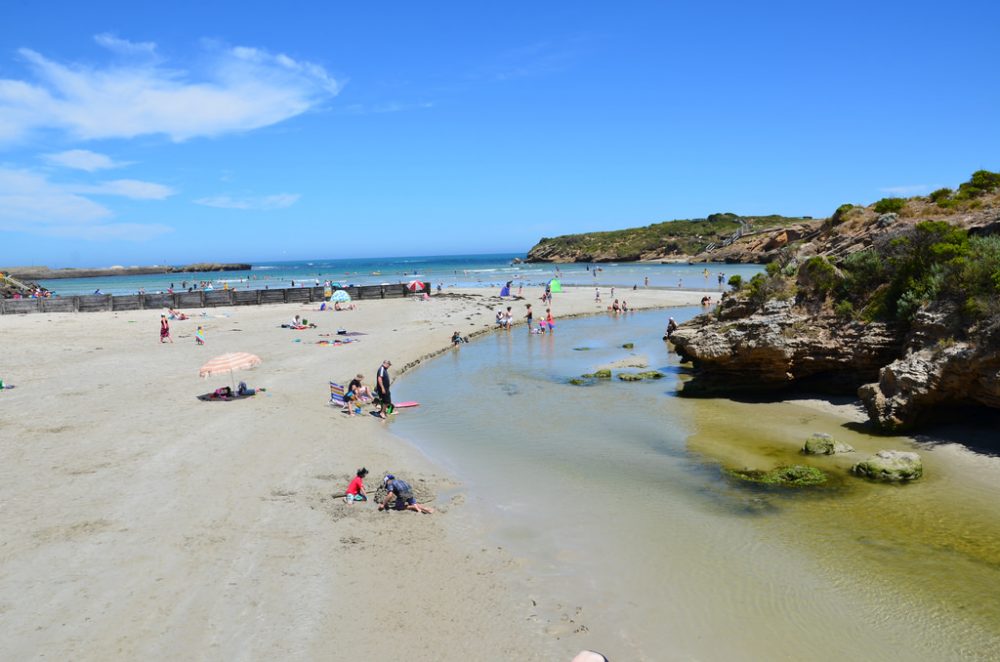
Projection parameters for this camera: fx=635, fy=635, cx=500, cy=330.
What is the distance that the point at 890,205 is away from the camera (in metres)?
20.1

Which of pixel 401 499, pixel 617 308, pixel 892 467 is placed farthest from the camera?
pixel 617 308

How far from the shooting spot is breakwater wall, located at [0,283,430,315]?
47.1m

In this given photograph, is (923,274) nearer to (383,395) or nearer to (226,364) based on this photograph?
(383,395)

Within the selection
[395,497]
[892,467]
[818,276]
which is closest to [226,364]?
[395,497]

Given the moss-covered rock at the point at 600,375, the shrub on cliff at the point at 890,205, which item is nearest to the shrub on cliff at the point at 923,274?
the shrub on cliff at the point at 890,205

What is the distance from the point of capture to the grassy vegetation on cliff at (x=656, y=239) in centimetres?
13775

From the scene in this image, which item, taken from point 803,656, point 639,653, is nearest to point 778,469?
point 803,656

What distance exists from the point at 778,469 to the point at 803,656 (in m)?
6.23

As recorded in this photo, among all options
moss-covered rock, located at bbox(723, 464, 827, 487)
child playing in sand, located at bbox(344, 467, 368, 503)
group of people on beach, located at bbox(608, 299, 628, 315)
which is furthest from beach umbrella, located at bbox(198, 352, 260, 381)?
group of people on beach, located at bbox(608, 299, 628, 315)

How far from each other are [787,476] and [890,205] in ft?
40.4

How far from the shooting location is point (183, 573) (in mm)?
8555

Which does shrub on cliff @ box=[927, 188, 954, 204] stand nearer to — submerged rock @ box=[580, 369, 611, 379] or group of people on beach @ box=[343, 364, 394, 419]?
submerged rock @ box=[580, 369, 611, 379]

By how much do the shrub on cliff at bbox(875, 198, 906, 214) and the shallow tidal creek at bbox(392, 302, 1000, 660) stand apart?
7217mm

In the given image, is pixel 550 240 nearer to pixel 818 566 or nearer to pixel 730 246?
pixel 730 246
